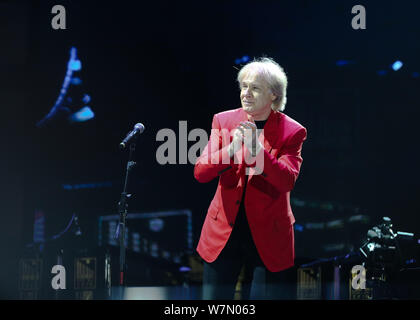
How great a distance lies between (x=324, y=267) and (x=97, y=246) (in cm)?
207

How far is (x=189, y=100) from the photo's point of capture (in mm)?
4887

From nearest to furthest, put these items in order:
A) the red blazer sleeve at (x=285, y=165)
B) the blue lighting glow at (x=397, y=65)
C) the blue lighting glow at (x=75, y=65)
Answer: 1. the red blazer sleeve at (x=285, y=165)
2. the blue lighting glow at (x=397, y=65)
3. the blue lighting glow at (x=75, y=65)

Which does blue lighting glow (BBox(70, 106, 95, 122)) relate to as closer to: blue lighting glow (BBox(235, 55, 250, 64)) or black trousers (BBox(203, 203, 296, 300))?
blue lighting glow (BBox(235, 55, 250, 64))

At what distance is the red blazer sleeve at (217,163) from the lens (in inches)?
86.7

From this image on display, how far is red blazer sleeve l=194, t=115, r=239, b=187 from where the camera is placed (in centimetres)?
220

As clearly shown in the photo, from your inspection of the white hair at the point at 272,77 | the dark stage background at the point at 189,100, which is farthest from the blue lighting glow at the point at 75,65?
the white hair at the point at 272,77

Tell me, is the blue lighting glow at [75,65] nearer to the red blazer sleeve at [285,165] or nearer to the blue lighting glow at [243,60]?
the blue lighting glow at [243,60]

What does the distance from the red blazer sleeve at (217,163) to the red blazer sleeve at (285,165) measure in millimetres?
159

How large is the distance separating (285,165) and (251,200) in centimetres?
21

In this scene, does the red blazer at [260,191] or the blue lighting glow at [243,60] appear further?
the blue lighting glow at [243,60]

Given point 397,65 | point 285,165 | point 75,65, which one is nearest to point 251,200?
point 285,165

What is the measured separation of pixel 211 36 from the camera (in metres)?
4.75

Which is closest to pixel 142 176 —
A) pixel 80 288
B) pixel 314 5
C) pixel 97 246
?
pixel 97 246
